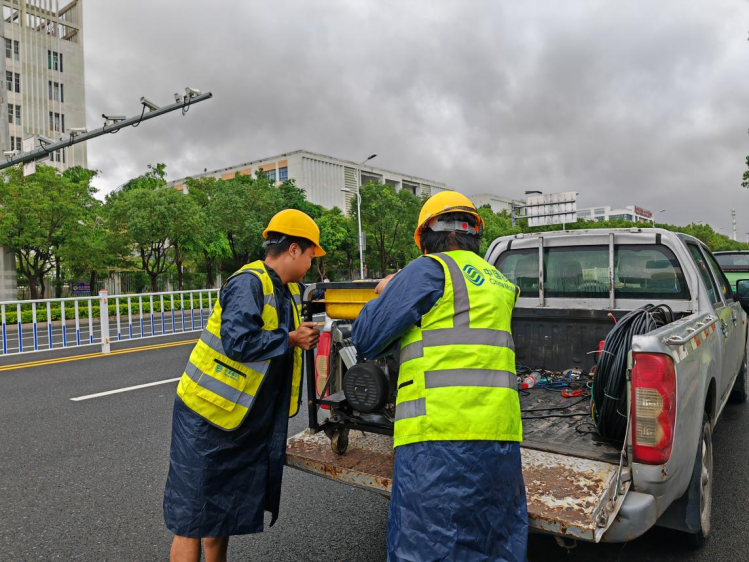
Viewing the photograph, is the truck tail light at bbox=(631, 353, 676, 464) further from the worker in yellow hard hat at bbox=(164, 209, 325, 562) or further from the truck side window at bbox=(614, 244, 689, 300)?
the truck side window at bbox=(614, 244, 689, 300)

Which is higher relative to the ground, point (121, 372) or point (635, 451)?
point (635, 451)

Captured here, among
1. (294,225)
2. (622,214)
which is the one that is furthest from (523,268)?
(622,214)

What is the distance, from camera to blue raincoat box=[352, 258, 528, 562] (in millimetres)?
1724

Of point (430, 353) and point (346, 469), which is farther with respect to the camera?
point (346, 469)

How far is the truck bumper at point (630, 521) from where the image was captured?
2098 mm

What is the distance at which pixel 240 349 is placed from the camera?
2.20 metres

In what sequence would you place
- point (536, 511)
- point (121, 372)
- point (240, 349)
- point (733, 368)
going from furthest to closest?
point (121, 372) < point (733, 368) < point (240, 349) < point (536, 511)

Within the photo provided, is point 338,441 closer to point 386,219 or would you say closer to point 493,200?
point 386,219

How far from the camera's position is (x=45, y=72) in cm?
5459

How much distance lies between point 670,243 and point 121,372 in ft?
25.0

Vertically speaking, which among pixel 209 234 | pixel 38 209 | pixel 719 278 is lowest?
pixel 719 278

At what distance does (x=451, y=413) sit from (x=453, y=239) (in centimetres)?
66

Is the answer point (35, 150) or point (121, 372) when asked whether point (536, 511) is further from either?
point (35, 150)

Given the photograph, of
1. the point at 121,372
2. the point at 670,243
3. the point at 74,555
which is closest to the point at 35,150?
the point at 121,372
